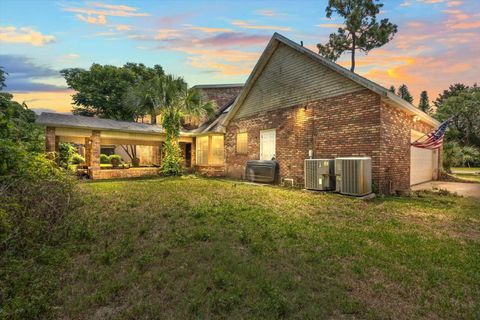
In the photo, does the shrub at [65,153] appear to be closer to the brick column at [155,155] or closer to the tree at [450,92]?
the brick column at [155,155]

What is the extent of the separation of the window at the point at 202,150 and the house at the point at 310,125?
833 mm

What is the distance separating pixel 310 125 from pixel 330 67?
2359mm

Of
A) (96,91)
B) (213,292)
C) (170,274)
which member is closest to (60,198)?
(170,274)

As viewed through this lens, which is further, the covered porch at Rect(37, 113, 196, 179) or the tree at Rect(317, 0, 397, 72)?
the tree at Rect(317, 0, 397, 72)

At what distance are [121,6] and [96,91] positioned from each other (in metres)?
21.9

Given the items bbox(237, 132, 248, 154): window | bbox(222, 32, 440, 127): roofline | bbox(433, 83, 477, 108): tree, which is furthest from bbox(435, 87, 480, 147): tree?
bbox(237, 132, 248, 154): window

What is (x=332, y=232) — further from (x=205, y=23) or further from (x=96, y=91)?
(x=96, y=91)

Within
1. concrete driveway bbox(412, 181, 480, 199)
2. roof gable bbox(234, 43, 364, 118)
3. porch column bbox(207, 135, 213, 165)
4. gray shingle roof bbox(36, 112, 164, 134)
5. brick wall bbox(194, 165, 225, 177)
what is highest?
roof gable bbox(234, 43, 364, 118)

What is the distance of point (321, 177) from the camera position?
8.76 metres

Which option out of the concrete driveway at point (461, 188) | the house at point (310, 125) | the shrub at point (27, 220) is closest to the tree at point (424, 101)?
the house at point (310, 125)

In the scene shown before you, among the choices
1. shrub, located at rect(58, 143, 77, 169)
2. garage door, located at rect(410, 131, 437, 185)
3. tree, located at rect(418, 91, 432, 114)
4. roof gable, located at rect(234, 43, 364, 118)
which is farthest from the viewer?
tree, located at rect(418, 91, 432, 114)

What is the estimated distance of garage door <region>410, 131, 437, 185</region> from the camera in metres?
10.9

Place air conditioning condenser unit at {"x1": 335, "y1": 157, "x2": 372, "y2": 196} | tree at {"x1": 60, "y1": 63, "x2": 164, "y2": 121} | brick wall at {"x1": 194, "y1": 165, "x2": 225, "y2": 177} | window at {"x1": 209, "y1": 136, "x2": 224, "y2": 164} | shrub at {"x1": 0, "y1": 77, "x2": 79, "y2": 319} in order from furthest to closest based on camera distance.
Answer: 1. tree at {"x1": 60, "y1": 63, "x2": 164, "y2": 121}
2. window at {"x1": 209, "y1": 136, "x2": 224, "y2": 164}
3. brick wall at {"x1": 194, "y1": 165, "x2": 225, "y2": 177}
4. air conditioning condenser unit at {"x1": 335, "y1": 157, "x2": 372, "y2": 196}
5. shrub at {"x1": 0, "y1": 77, "x2": 79, "y2": 319}

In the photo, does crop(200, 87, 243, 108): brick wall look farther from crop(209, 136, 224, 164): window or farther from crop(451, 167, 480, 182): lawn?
crop(451, 167, 480, 182): lawn
